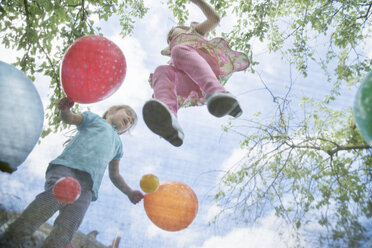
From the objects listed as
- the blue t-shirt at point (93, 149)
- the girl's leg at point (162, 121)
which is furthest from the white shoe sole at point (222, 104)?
the blue t-shirt at point (93, 149)

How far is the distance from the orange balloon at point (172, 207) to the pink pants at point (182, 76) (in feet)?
0.89

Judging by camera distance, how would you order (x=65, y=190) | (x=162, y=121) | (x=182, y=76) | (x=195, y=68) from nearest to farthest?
(x=65, y=190), (x=162, y=121), (x=195, y=68), (x=182, y=76)

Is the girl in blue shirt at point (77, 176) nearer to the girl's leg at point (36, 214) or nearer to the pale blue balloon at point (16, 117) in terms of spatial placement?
the girl's leg at point (36, 214)

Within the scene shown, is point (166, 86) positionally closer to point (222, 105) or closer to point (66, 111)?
point (222, 105)

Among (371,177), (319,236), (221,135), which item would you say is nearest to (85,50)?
(221,135)

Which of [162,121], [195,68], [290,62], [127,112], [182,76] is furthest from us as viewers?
[290,62]

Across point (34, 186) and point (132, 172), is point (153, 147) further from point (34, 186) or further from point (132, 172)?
point (34, 186)

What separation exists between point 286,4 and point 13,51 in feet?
6.16

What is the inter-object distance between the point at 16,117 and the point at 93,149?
0.25 m

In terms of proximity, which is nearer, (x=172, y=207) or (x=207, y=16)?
(x=172, y=207)

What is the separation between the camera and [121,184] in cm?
107

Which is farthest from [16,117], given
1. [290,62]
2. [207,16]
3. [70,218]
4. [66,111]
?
[290,62]

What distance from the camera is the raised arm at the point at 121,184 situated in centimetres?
102

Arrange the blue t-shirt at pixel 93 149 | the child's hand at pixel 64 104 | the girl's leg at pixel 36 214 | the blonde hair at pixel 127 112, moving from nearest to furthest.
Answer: the girl's leg at pixel 36 214
the blue t-shirt at pixel 93 149
the child's hand at pixel 64 104
the blonde hair at pixel 127 112
